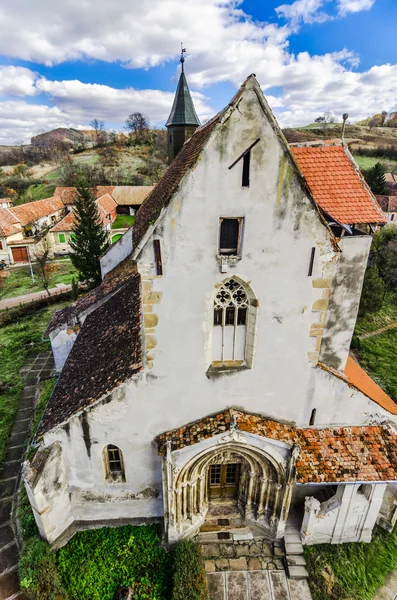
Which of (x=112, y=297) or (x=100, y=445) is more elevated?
(x=112, y=297)

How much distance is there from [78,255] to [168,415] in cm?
2817

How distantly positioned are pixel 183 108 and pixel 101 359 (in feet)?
63.8

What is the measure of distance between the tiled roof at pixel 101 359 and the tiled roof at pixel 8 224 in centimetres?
3719

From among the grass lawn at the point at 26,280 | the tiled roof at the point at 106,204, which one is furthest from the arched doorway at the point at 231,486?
the tiled roof at the point at 106,204

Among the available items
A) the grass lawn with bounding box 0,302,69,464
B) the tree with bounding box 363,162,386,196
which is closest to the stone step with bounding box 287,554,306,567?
the grass lawn with bounding box 0,302,69,464

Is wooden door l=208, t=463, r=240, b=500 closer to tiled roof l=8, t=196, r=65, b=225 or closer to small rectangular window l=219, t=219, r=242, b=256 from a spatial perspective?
small rectangular window l=219, t=219, r=242, b=256

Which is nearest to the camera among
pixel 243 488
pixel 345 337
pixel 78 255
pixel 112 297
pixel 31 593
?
pixel 31 593

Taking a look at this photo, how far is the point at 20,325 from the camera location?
3158cm

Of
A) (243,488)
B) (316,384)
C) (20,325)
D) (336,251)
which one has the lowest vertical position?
(20,325)

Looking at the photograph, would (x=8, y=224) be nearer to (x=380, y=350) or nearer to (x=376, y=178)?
(x=380, y=350)

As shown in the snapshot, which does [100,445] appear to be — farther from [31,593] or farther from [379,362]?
[379,362]

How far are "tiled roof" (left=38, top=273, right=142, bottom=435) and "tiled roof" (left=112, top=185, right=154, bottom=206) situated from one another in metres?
56.7

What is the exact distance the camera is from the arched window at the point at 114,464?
12.4 metres

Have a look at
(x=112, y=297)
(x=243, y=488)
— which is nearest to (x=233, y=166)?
(x=243, y=488)
